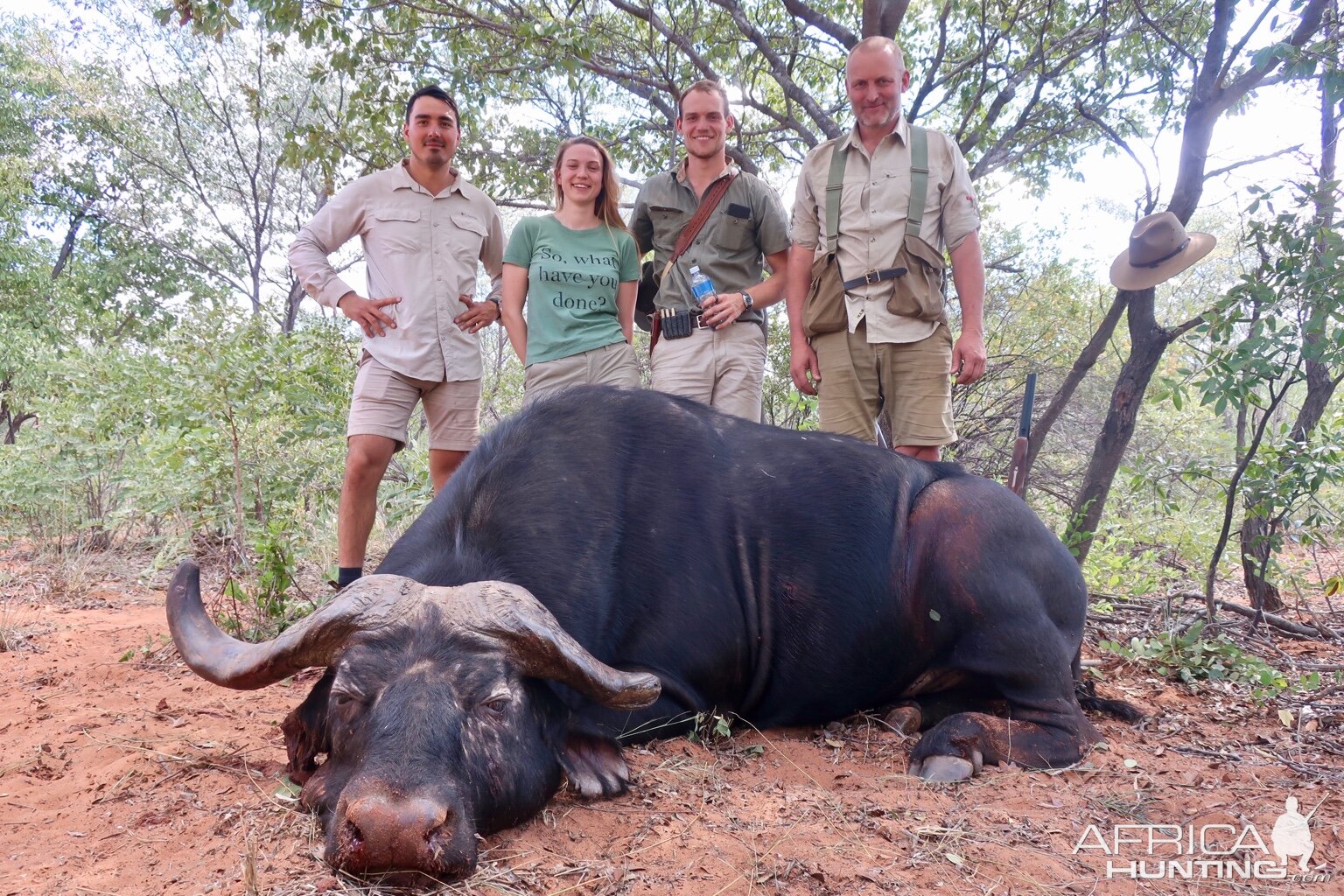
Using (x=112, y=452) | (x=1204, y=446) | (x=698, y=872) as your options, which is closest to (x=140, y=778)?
(x=698, y=872)

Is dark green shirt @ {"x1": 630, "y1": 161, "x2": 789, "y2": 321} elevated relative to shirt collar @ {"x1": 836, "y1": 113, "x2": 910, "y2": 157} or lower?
lower

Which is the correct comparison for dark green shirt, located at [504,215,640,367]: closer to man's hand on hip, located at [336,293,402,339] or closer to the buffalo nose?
man's hand on hip, located at [336,293,402,339]

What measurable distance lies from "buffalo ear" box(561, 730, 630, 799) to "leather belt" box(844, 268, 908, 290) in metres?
2.66

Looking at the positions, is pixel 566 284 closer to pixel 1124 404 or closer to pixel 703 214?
pixel 703 214

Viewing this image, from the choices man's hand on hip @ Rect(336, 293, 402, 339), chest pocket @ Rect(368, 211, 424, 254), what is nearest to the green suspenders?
chest pocket @ Rect(368, 211, 424, 254)

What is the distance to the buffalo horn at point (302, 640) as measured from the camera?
2715mm

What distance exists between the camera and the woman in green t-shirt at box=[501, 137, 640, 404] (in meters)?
4.83

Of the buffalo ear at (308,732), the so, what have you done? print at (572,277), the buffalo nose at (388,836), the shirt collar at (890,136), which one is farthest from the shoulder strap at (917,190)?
the buffalo nose at (388,836)

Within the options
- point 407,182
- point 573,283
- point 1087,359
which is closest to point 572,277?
point 573,283

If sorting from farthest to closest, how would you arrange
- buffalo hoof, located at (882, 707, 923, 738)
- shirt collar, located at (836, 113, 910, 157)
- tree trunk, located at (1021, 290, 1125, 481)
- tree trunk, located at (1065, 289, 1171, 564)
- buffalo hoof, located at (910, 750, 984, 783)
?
tree trunk, located at (1021, 290, 1125, 481)
tree trunk, located at (1065, 289, 1171, 564)
shirt collar, located at (836, 113, 910, 157)
buffalo hoof, located at (882, 707, 923, 738)
buffalo hoof, located at (910, 750, 984, 783)

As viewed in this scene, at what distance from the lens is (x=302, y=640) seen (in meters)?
2.72

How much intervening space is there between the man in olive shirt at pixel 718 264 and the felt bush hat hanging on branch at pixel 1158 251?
213 cm

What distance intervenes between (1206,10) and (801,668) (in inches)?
270

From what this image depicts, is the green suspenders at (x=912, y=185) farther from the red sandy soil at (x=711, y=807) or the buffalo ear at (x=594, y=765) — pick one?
the buffalo ear at (x=594, y=765)
